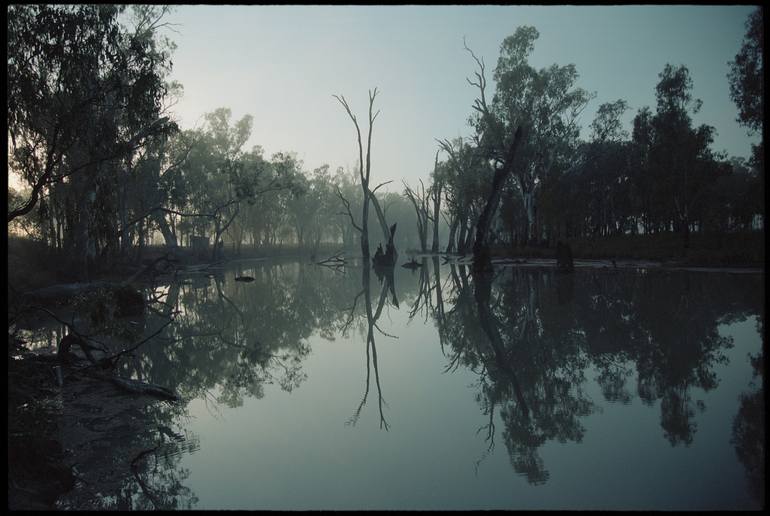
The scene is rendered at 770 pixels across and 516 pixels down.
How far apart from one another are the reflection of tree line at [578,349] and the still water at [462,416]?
4cm

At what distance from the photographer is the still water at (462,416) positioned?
3.66 m

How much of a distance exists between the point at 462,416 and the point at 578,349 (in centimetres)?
399

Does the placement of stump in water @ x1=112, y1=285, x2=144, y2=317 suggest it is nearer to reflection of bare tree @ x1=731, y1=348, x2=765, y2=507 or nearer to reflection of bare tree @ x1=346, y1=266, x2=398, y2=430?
reflection of bare tree @ x1=346, y1=266, x2=398, y2=430

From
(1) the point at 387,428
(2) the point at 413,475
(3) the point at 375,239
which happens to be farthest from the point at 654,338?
(3) the point at 375,239

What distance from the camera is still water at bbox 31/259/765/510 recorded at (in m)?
3.66

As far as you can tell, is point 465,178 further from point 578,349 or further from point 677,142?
point 578,349

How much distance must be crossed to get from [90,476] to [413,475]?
3012mm

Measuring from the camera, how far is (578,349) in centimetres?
823

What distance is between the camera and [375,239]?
4518 inches

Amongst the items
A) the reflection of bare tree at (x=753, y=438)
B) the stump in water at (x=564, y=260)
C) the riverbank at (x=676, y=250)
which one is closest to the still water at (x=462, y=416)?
the reflection of bare tree at (x=753, y=438)

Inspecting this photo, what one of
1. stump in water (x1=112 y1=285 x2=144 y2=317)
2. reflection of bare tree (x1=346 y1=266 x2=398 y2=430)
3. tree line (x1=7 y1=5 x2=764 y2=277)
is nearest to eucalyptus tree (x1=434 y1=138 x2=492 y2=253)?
tree line (x1=7 y1=5 x2=764 y2=277)

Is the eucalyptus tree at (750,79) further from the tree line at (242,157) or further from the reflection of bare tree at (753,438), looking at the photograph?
the reflection of bare tree at (753,438)

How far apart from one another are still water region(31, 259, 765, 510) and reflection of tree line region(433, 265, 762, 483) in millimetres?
39

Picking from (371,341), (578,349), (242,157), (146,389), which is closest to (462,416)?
(578,349)
